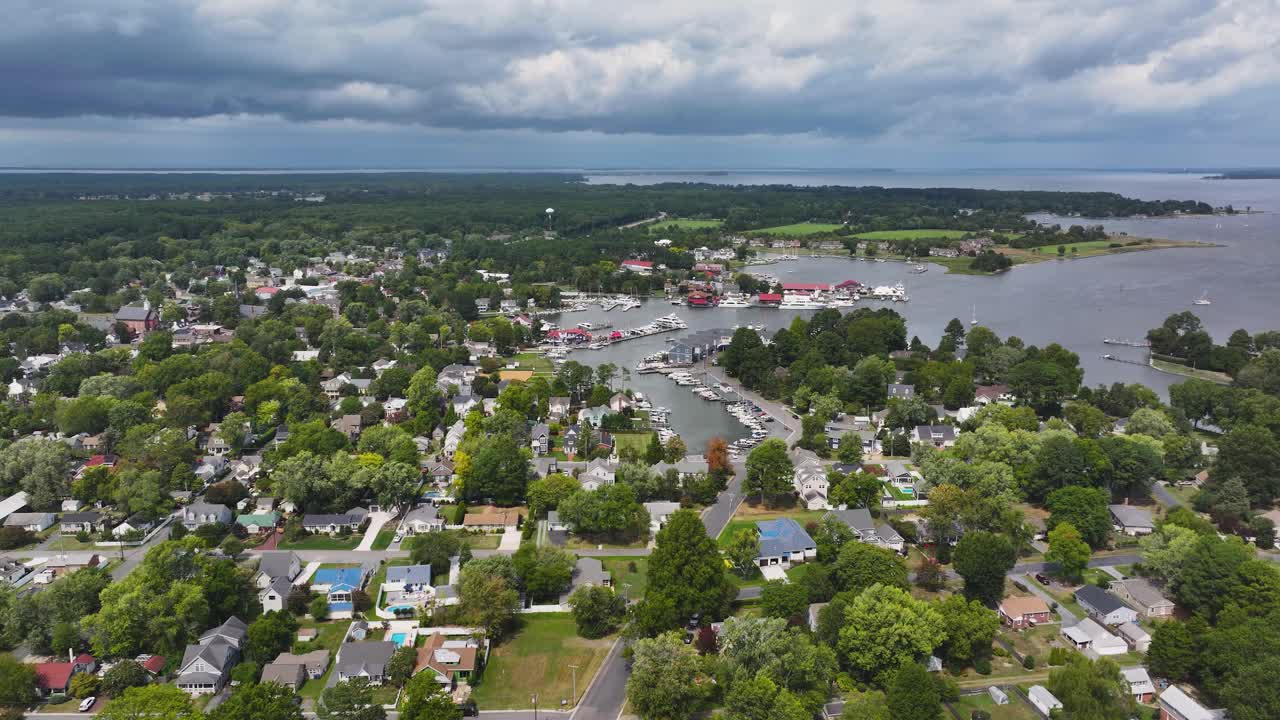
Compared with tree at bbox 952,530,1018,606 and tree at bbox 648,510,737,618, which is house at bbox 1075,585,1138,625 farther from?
tree at bbox 648,510,737,618

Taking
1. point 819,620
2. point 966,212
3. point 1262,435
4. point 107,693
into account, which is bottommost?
point 107,693

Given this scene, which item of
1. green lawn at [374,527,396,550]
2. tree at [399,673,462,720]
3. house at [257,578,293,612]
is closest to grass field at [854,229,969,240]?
green lawn at [374,527,396,550]

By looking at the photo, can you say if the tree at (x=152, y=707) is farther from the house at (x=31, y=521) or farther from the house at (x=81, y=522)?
the house at (x=31, y=521)

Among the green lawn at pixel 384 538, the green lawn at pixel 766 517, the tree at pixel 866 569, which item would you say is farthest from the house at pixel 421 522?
the tree at pixel 866 569

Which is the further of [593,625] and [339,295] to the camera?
[339,295]

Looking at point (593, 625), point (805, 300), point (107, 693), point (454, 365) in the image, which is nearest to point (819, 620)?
point (593, 625)

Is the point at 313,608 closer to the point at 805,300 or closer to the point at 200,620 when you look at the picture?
the point at 200,620

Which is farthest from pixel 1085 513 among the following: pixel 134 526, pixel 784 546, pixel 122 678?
pixel 134 526
